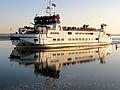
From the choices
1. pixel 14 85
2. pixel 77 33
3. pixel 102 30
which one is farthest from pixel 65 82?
pixel 102 30

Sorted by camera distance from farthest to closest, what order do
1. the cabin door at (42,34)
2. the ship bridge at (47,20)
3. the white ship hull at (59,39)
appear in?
the ship bridge at (47,20) < the cabin door at (42,34) < the white ship hull at (59,39)

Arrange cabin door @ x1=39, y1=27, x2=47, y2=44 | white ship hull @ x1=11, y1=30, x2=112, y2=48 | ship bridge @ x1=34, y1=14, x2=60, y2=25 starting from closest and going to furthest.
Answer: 1. white ship hull @ x1=11, y1=30, x2=112, y2=48
2. cabin door @ x1=39, y1=27, x2=47, y2=44
3. ship bridge @ x1=34, y1=14, x2=60, y2=25

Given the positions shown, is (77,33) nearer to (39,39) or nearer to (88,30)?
(88,30)

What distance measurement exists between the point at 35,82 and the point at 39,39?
44.9m

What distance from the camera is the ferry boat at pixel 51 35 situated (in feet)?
254

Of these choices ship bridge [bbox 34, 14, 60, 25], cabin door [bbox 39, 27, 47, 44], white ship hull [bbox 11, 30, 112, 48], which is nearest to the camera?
white ship hull [bbox 11, 30, 112, 48]

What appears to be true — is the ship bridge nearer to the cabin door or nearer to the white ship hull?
the white ship hull

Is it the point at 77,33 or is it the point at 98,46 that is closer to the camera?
the point at 77,33

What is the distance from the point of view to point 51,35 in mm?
80625

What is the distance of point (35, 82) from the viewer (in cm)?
3281

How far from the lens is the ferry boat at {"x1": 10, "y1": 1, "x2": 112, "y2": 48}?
7756 centimetres

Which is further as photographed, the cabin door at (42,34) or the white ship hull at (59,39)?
the cabin door at (42,34)

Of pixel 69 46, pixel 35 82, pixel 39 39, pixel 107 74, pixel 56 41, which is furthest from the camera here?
pixel 69 46

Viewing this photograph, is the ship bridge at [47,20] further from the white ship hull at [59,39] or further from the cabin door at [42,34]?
the cabin door at [42,34]
